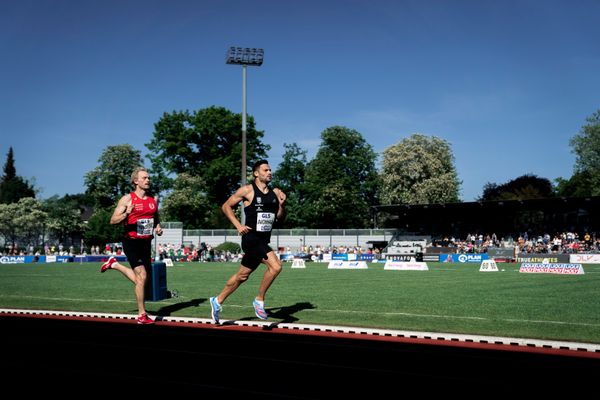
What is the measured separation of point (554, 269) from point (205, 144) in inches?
2180

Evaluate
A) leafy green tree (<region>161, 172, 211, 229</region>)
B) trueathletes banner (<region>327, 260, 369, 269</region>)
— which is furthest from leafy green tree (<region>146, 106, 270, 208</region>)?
trueathletes banner (<region>327, 260, 369, 269</region>)

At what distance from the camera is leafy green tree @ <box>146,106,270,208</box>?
240ft

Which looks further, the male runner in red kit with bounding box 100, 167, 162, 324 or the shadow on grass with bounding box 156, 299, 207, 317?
the shadow on grass with bounding box 156, 299, 207, 317

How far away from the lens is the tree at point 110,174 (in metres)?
79.2

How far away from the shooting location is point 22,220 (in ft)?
277

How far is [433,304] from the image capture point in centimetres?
1201

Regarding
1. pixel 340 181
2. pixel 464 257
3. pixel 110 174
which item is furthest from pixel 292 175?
pixel 464 257

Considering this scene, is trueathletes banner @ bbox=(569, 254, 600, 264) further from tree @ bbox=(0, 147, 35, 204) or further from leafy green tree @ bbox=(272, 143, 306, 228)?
tree @ bbox=(0, 147, 35, 204)

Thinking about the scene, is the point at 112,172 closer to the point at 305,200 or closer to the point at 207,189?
the point at 207,189

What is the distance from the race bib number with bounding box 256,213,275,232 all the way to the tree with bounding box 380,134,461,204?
67.5m

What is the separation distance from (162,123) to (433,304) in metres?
67.3

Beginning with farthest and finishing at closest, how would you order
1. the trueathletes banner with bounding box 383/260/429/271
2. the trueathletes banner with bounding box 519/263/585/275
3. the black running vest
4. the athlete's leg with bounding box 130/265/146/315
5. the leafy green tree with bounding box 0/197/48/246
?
the leafy green tree with bounding box 0/197/48/246, the trueathletes banner with bounding box 383/260/429/271, the trueathletes banner with bounding box 519/263/585/275, the athlete's leg with bounding box 130/265/146/315, the black running vest

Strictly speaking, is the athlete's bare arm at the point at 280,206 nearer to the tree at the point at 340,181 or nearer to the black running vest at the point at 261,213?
the black running vest at the point at 261,213

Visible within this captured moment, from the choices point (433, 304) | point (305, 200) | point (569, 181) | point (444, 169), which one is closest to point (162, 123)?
point (305, 200)
